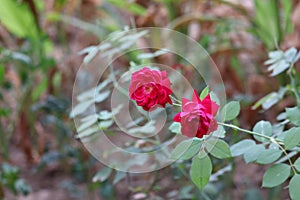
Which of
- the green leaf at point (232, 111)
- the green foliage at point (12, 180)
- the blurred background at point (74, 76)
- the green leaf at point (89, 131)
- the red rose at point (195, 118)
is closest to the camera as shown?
the red rose at point (195, 118)

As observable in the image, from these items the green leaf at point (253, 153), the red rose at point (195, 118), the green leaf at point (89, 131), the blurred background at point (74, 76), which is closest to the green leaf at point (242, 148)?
the green leaf at point (253, 153)

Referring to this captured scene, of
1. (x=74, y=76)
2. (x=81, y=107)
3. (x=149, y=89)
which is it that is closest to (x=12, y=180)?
(x=81, y=107)

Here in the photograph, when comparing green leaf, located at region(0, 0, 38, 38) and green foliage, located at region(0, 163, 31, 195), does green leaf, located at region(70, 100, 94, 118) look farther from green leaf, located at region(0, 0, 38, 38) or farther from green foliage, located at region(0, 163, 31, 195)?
green leaf, located at region(0, 0, 38, 38)

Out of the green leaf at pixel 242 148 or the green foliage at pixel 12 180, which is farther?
the green foliage at pixel 12 180

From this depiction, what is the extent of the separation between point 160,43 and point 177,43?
16 centimetres

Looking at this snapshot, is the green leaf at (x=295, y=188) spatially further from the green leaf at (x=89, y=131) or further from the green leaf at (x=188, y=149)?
the green leaf at (x=89, y=131)

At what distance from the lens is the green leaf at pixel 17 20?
170 centimetres

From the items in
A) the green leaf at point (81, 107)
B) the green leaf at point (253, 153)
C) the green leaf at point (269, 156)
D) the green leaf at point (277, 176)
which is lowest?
the green leaf at point (277, 176)

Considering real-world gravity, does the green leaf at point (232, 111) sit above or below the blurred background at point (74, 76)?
below

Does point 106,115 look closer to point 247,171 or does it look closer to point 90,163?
point 90,163

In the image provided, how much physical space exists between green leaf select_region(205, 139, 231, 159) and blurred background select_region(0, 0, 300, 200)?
0.54m

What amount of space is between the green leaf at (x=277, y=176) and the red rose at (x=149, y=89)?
16 cm

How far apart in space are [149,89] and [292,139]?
7.5 inches

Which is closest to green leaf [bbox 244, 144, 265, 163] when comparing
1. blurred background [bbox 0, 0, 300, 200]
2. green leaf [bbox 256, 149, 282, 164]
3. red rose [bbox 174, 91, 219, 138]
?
green leaf [bbox 256, 149, 282, 164]
